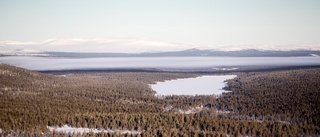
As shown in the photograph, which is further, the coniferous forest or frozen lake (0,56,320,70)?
frozen lake (0,56,320,70)

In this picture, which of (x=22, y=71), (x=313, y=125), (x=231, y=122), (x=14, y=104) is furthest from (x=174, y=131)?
(x=22, y=71)

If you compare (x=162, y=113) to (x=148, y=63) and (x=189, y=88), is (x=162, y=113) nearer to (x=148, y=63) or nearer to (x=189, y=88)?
(x=189, y=88)

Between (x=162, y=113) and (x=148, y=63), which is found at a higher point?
(x=148, y=63)

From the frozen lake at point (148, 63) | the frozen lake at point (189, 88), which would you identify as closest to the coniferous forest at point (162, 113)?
the frozen lake at point (189, 88)

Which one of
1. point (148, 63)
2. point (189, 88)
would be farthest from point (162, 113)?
point (148, 63)

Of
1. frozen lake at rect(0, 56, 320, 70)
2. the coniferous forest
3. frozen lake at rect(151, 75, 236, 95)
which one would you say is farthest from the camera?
frozen lake at rect(0, 56, 320, 70)

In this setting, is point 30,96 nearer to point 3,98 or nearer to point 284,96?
point 3,98

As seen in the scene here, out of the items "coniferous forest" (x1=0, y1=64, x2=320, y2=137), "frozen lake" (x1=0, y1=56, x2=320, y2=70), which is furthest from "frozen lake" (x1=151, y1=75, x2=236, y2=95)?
"frozen lake" (x1=0, y1=56, x2=320, y2=70)

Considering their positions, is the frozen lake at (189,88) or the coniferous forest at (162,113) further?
the frozen lake at (189,88)

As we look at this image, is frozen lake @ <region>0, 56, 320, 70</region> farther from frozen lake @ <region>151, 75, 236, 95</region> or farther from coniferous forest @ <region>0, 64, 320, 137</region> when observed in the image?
coniferous forest @ <region>0, 64, 320, 137</region>

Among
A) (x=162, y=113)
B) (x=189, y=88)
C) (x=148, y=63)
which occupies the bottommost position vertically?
(x=189, y=88)

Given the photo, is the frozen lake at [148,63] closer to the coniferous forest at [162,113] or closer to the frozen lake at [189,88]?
the frozen lake at [189,88]

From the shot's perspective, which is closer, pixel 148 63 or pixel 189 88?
pixel 189 88
